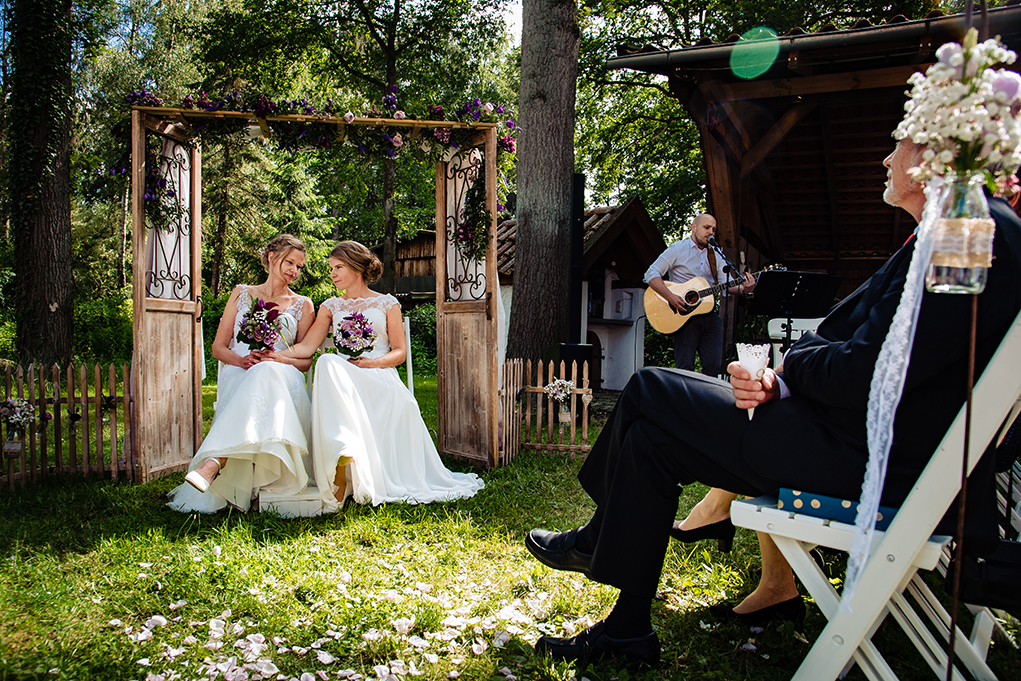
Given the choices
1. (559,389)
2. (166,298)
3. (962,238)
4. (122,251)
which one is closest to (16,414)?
(166,298)

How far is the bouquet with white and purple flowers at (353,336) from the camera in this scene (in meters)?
4.98

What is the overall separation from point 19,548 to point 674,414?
11.3 feet

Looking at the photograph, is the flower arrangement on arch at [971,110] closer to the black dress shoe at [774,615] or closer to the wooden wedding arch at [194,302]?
the black dress shoe at [774,615]

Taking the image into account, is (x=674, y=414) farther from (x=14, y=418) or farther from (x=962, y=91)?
(x=14, y=418)

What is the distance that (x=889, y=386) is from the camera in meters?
1.59

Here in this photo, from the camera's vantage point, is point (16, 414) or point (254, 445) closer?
point (254, 445)

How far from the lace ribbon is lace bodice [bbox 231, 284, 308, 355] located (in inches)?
165

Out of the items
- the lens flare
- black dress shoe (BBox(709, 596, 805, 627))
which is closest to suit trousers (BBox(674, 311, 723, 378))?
the lens flare

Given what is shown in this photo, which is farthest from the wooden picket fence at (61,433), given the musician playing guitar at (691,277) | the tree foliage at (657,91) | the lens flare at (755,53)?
the tree foliage at (657,91)

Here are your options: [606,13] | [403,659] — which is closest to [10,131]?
[403,659]

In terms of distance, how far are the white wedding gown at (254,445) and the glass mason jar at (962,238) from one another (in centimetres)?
354

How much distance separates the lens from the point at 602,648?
224cm

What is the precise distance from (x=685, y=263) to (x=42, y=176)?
327 inches

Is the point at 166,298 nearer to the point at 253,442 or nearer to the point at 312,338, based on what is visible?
the point at 312,338
